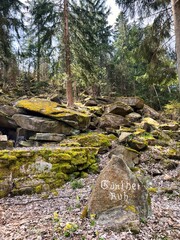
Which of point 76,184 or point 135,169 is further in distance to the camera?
point 135,169

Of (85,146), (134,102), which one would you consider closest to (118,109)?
(134,102)

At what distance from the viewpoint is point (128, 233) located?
10.0ft

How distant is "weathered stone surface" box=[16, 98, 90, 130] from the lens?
8.66 metres

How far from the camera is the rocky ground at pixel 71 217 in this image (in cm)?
305

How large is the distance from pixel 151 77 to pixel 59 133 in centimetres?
467

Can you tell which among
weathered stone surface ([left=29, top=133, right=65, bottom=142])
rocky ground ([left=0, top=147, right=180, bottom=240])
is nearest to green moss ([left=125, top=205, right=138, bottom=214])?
rocky ground ([left=0, top=147, right=180, bottom=240])

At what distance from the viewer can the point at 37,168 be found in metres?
5.37

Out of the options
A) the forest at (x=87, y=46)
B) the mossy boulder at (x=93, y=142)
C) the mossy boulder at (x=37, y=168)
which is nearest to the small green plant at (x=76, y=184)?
the mossy boulder at (x=37, y=168)

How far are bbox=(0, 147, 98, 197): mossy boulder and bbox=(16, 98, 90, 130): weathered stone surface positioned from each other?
109 inches

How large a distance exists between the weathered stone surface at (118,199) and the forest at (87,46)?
13.0 ft

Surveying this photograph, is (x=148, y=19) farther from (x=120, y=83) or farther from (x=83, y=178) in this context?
(x=120, y=83)

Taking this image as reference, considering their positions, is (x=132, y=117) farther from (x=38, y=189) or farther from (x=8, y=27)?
(x=8, y=27)

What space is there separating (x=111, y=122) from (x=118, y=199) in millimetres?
6530

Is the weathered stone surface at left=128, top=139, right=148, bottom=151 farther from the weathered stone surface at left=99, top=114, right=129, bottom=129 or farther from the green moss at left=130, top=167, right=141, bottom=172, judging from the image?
the weathered stone surface at left=99, top=114, right=129, bottom=129
